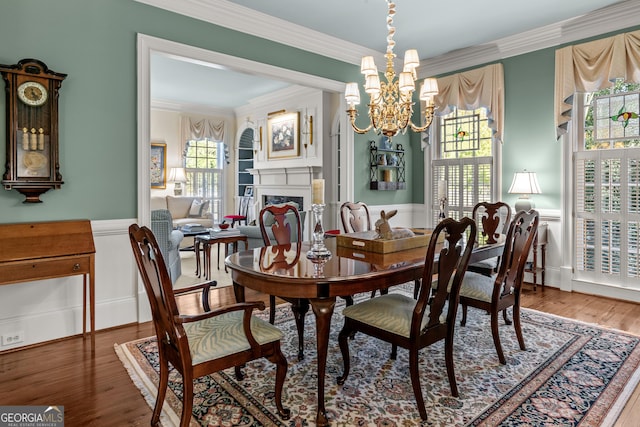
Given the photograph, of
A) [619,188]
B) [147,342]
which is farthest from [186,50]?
[619,188]

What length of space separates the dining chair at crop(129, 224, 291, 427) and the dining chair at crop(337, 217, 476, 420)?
0.52 m

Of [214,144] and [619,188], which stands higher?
[214,144]

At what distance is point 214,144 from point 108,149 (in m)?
5.86

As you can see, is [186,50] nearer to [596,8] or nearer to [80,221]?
[80,221]

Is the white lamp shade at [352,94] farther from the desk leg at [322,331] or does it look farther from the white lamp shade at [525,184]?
the white lamp shade at [525,184]

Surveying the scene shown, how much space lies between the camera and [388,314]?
2.12 m

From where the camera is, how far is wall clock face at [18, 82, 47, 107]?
109 inches

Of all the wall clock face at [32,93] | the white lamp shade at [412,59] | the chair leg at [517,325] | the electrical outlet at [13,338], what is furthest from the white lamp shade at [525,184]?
the electrical outlet at [13,338]

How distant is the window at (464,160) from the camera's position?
5078mm

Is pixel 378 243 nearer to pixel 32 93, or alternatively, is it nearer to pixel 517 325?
pixel 517 325

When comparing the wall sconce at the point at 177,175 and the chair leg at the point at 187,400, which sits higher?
the wall sconce at the point at 177,175

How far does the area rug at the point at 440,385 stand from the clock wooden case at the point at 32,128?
1.37 meters

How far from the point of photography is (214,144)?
29.3ft

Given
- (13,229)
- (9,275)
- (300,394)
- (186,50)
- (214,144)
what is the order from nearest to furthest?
1. (300,394)
2. (9,275)
3. (13,229)
4. (186,50)
5. (214,144)
